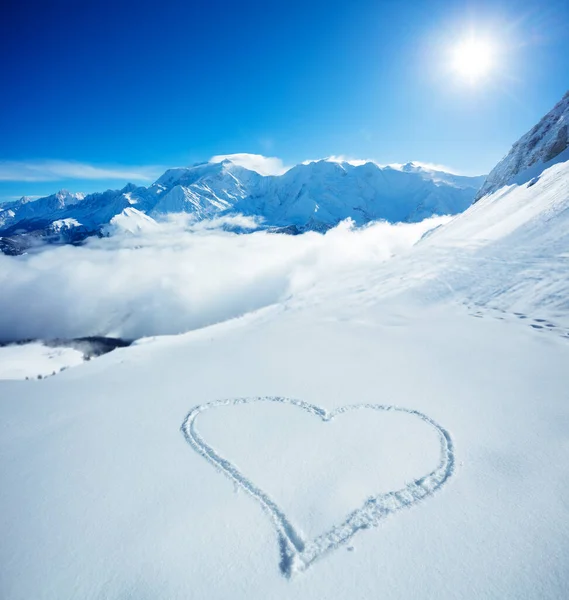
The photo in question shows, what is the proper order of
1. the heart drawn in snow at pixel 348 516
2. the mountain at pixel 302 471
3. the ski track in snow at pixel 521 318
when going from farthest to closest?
the ski track in snow at pixel 521 318, the heart drawn in snow at pixel 348 516, the mountain at pixel 302 471

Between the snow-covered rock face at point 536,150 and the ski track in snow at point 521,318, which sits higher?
the snow-covered rock face at point 536,150

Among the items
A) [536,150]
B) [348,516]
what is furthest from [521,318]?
[536,150]

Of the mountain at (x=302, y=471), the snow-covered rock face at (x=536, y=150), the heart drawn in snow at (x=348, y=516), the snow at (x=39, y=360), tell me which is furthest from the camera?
the snow at (x=39, y=360)

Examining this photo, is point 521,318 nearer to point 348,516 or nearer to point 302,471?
point 302,471

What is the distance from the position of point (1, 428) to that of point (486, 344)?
17.2 metres

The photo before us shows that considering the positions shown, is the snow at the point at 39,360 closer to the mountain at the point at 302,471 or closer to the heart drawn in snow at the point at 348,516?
the mountain at the point at 302,471

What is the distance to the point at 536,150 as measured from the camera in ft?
227

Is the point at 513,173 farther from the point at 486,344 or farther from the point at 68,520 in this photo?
the point at 68,520

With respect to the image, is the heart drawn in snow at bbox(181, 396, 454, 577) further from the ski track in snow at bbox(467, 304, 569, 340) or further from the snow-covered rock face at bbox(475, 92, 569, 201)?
the snow-covered rock face at bbox(475, 92, 569, 201)

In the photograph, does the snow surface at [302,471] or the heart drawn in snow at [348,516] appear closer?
the snow surface at [302,471]

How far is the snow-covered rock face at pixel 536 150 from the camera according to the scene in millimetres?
59769

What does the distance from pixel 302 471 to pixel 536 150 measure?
90.1m

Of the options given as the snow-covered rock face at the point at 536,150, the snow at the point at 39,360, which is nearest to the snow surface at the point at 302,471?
the snow-covered rock face at the point at 536,150

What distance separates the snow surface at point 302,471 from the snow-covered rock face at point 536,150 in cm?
6076
